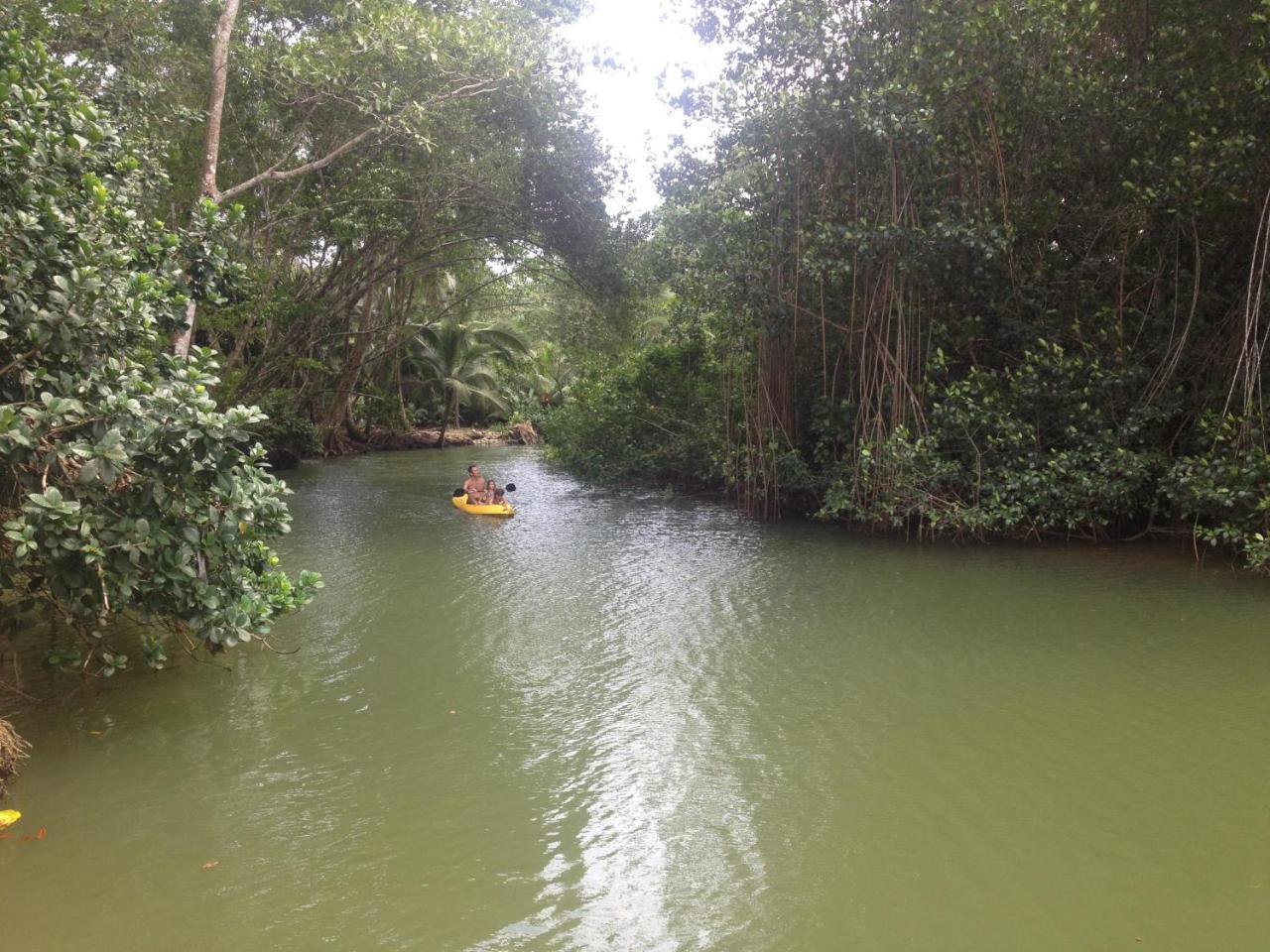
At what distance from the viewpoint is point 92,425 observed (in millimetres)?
4102

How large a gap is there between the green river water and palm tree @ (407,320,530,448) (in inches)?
807

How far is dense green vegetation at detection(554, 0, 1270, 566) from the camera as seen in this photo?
8.92 meters

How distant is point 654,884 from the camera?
3.46 metres

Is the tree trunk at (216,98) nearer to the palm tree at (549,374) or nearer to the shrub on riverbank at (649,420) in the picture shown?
the shrub on riverbank at (649,420)

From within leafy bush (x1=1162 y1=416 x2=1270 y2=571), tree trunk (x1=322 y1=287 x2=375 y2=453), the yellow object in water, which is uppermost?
tree trunk (x1=322 y1=287 x2=375 y2=453)

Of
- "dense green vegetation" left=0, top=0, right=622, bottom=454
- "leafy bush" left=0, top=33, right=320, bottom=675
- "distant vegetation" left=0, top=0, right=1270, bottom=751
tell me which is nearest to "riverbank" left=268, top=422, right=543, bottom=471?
"dense green vegetation" left=0, top=0, right=622, bottom=454

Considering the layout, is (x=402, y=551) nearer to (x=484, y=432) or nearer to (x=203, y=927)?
(x=203, y=927)

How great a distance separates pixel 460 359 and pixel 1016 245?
20.8m

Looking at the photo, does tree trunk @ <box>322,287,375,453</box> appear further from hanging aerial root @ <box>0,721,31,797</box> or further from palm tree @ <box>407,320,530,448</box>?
hanging aerial root @ <box>0,721,31,797</box>

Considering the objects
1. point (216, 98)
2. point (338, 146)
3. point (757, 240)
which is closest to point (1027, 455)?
point (757, 240)

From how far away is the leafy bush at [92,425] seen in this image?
13.2ft

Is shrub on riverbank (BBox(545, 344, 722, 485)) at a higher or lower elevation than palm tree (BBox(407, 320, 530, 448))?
lower

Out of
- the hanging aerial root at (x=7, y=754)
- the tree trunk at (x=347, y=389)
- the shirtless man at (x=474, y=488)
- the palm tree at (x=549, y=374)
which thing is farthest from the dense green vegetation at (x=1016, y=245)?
the palm tree at (x=549, y=374)

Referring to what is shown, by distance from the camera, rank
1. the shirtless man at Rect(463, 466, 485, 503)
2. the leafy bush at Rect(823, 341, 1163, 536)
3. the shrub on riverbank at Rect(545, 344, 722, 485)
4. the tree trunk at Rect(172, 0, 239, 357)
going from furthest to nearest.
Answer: the shrub on riverbank at Rect(545, 344, 722, 485) → the shirtless man at Rect(463, 466, 485, 503) → the leafy bush at Rect(823, 341, 1163, 536) → the tree trunk at Rect(172, 0, 239, 357)
